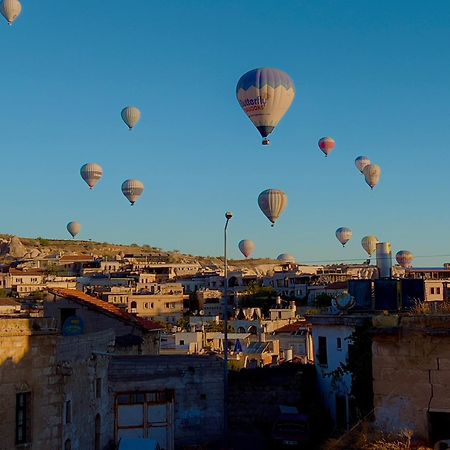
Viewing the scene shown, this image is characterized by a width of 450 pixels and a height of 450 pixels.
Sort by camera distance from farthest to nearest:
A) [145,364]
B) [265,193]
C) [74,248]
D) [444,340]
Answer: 1. [74,248]
2. [265,193]
3. [145,364]
4. [444,340]

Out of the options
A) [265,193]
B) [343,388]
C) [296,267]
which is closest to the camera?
[343,388]

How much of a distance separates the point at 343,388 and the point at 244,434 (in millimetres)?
3930

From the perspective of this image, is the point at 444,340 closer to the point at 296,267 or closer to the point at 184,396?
the point at 184,396

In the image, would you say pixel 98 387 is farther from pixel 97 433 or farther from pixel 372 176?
pixel 372 176

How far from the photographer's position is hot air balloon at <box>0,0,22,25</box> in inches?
2418

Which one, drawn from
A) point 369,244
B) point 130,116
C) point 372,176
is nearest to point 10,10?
point 130,116

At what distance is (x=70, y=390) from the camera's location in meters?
20.4

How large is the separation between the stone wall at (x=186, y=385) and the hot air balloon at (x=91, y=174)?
56164 millimetres

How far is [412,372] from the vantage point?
11.8 m

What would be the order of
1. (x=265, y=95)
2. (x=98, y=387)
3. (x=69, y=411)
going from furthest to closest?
(x=265, y=95)
(x=98, y=387)
(x=69, y=411)

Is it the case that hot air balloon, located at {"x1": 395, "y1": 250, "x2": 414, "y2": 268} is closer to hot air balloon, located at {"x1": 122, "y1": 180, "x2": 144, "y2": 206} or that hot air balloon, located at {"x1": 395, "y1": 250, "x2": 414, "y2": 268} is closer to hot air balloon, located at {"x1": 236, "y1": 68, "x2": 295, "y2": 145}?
hot air balloon, located at {"x1": 122, "y1": 180, "x2": 144, "y2": 206}

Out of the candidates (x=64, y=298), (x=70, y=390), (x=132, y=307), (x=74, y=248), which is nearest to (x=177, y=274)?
(x=132, y=307)

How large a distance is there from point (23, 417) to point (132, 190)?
64864 mm

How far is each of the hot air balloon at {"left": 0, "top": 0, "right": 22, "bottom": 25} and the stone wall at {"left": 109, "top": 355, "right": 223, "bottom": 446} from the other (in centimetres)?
4351
